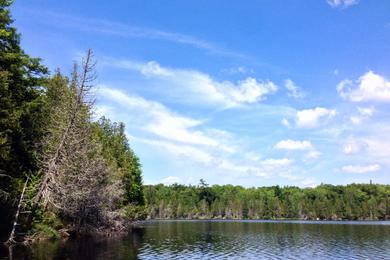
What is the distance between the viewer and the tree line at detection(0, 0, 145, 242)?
39.6m

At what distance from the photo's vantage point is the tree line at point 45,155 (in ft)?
130

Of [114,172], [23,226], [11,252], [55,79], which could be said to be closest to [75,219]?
[114,172]

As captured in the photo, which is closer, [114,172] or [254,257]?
[254,257]

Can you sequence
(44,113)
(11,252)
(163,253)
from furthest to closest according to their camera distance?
(44,113) → (163,253) → (11,252)

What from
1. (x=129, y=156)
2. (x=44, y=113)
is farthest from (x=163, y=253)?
(x=129, y=156)

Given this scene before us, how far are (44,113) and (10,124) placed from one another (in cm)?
1735

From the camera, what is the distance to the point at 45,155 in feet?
142

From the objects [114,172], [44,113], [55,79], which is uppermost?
[55,79]

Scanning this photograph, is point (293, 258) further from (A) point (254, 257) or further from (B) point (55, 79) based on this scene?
(B) point (55, 79)

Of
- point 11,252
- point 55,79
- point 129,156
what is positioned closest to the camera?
point 11,252

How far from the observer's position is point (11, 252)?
37.0 meters

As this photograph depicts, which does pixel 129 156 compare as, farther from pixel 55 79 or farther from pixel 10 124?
pixel 10 124

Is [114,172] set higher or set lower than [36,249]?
higher

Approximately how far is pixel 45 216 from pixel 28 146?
8.79 meters
